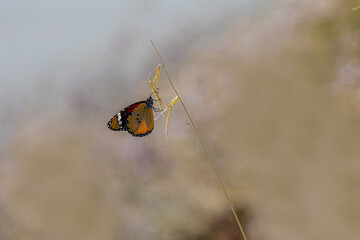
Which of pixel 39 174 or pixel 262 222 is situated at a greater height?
pixel 39 174

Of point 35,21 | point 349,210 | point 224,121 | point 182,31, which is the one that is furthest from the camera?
point 35,21

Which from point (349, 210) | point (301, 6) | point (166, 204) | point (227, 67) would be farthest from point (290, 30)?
point (166, 204)

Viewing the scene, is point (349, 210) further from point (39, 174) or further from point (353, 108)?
point (39, 174)

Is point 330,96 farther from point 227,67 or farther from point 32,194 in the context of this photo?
point 32,194

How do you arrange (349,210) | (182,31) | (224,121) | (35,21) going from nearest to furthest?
(349,210) → (224,121) → (182,31) → (35,21)

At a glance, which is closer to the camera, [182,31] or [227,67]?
[227,67]

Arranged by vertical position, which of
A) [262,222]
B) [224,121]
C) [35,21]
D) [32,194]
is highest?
[35,21]
